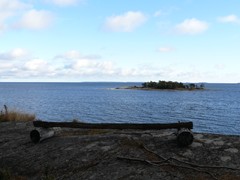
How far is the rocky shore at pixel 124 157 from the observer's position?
1041cm

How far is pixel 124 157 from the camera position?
37.5ft

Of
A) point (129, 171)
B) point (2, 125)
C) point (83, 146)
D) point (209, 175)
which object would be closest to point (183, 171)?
point (209, 175)

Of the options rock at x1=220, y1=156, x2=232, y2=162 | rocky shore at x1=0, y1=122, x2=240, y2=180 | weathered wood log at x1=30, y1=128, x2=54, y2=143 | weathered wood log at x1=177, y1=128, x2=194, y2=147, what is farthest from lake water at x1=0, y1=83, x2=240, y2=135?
rock at x1=220, y1=156, x2=232, y2=162

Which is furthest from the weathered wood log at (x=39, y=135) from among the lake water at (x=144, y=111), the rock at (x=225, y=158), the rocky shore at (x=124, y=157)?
the lake water at (x=144, y=111)

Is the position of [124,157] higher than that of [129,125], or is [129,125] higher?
[129,125]

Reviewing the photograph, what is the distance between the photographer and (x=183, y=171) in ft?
33.8

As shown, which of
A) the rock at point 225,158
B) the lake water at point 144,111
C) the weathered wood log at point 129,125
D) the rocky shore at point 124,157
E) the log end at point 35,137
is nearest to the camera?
the rocky shore at point 124,157

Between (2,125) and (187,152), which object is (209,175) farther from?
(2,125)

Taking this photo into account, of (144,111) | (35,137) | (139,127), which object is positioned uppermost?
(139,127)

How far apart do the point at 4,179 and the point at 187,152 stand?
5.95 meters

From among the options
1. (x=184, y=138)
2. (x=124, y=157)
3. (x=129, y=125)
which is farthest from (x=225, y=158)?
(x=129, y=125)

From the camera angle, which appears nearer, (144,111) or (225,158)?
(225,158)

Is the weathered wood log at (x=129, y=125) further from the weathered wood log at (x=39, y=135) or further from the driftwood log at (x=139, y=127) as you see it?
the weathered wood log at (x=39, y=135)

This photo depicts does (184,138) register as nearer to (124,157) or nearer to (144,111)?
(124,157)
